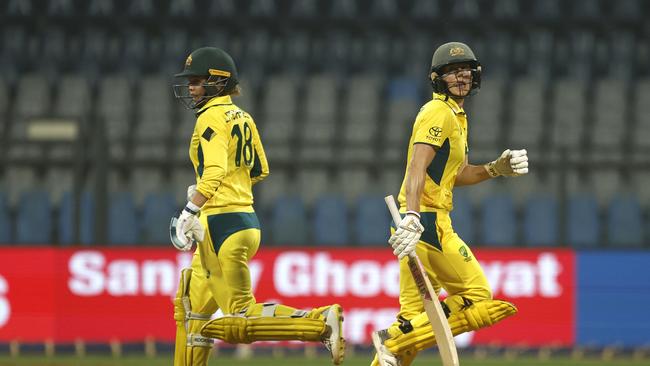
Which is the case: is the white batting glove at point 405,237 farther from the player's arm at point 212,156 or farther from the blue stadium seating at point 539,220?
the blue stadium seating at point 539,220

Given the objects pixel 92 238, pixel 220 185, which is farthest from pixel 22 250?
pixel 220 185

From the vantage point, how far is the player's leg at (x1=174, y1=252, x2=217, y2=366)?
7.29 metres

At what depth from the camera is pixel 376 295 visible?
11867 millimetres

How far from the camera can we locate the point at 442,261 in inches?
279

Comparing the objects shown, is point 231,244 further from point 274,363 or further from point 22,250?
point 22,250

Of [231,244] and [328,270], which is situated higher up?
[231,244]

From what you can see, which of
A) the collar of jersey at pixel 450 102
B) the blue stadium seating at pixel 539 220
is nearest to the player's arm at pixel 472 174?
the collar of jersey at pixel 450 102

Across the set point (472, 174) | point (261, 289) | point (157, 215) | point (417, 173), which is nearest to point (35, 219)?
point (157, 215)

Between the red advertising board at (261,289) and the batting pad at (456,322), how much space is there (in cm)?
474

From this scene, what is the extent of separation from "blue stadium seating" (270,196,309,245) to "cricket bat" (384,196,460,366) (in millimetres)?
6371

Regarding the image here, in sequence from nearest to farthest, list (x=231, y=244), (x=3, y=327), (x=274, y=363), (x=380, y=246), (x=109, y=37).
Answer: (x=231, y=244)
(x=274, y=363)
(x=3, y=327)
(x=380, y=246)
(x=109, y=37)

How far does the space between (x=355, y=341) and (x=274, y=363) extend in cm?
115

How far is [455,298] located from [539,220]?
21.8 ft

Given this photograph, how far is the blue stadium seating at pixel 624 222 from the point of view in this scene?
537 inches
